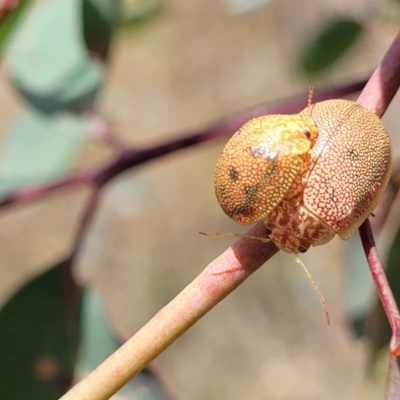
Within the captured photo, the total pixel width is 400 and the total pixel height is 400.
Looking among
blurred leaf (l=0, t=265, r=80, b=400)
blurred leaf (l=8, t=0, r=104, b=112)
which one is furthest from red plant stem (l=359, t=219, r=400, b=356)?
blurred leaf (l=8, t=0, r=104, b=112)

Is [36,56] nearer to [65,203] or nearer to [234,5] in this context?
[234,5]

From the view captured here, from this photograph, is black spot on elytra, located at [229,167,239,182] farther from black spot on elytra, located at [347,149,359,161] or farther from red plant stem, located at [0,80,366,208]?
red plant stem, located at [0,80,366,208]

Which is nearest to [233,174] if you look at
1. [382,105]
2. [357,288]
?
[382,105]

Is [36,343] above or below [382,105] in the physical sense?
below

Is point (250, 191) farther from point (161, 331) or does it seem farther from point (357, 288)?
point (357, 288)

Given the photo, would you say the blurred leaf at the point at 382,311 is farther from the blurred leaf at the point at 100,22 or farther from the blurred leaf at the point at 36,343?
the blurred leaf at the point at 100,22

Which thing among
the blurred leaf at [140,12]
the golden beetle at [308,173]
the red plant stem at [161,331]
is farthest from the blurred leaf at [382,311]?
Answer: the blurred leaf at [140,12]
